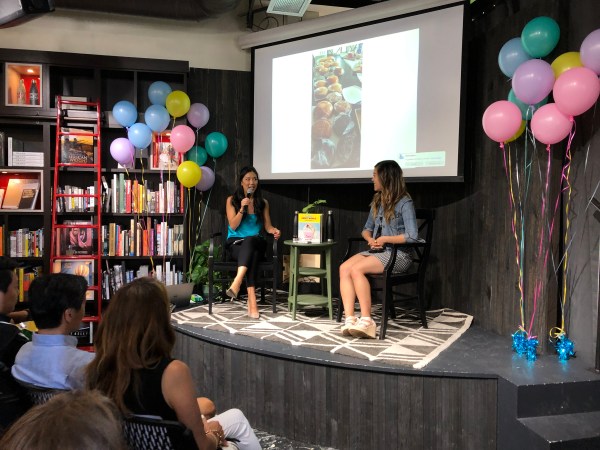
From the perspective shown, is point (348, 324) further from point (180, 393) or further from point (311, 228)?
point (180, 393)

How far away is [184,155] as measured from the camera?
206 inches

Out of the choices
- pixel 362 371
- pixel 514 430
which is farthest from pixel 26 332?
pixel 514 430

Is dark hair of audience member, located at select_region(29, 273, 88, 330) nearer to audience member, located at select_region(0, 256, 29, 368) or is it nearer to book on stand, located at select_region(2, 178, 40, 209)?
audience member, located at select_region(0, 256, 29, 368)

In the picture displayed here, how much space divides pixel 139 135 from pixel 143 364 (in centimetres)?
374

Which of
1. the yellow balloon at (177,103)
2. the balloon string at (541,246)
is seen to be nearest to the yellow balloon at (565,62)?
the balloon string at (541,246)

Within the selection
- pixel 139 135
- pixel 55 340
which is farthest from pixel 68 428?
pixel 139 135

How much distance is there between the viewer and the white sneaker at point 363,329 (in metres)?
3.39

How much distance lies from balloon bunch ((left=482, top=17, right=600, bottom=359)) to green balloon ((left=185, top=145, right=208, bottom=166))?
2.94 m

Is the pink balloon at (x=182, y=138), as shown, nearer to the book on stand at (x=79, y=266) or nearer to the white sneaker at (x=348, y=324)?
the book on stand at (x=79, y=266)

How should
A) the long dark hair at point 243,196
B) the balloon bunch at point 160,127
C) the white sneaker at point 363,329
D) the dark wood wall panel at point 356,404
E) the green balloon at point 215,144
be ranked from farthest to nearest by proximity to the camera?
the green balloon at point 215,144 → the balloon bunch at point 160,127 → the long dark hair at point 243,196 → the white sneaker at point 363,329 → the dark wood wall panel at point 356,404

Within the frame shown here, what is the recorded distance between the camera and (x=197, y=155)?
17.2ft

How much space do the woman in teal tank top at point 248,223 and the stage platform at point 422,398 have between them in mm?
1039

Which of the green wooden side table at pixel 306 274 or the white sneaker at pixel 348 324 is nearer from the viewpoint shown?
the white sneaker at pixel 348 324

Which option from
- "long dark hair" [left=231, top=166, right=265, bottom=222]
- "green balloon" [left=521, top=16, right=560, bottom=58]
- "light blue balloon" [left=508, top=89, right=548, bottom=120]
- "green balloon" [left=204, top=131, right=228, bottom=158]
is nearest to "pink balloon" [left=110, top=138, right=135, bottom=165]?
"green balloon" [left=204, top=131, right=228, bottom=158]
